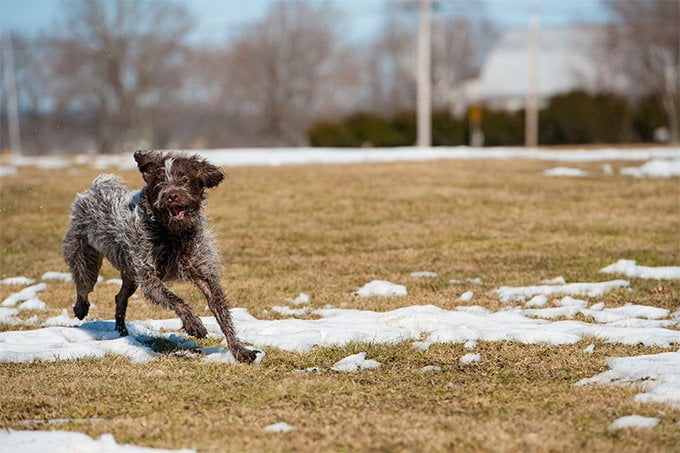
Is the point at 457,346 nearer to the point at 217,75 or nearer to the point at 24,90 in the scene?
the point at 217,75

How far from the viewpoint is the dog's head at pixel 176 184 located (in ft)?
22.8

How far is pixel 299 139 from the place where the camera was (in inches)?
2534

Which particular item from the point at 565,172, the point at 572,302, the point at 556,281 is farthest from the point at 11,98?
the point at 572,302

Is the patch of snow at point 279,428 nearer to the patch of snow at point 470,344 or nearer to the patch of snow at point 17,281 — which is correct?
the patch of snow at point 470,344

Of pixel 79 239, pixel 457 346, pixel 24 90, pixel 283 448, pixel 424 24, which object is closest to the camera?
pixel 283 448

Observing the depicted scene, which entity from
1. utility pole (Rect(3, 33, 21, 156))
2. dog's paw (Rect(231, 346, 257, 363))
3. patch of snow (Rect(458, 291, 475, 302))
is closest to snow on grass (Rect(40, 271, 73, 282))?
patch of snow (Rect(458, 291, 475, 302))

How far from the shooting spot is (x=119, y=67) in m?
56.8

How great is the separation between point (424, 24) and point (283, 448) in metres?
34.2

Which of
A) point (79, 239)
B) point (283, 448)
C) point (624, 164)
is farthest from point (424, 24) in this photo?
point (283, 448)

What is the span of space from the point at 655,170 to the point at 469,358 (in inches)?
591

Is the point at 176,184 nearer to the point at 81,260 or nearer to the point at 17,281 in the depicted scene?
the point at 81,260

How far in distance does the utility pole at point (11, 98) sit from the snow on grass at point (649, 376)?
178ft

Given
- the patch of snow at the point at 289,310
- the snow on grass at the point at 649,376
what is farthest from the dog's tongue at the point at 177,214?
the snow on grass at the point at 649,376

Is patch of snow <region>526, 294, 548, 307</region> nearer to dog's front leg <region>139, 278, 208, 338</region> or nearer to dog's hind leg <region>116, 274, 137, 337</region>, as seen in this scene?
Answer: dog's front leg <region>139, 278, 208, 338</region>
